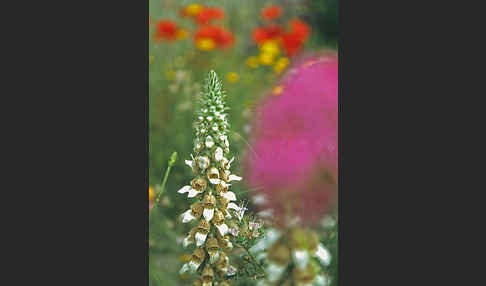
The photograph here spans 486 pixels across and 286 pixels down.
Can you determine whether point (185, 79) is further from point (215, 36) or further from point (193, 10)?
point (193, 10)

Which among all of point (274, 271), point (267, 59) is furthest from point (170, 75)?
point (274, 271)

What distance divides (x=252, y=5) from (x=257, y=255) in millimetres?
4725

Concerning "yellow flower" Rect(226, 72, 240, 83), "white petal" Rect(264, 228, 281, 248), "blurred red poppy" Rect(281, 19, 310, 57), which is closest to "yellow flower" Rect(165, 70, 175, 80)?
"yellow flower" Rect(226, 72, 240, 83)

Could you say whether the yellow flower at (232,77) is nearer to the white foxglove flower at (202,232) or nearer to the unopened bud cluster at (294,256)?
the white foxglove flower at (202,232)

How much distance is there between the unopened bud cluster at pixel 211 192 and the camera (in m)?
1.74

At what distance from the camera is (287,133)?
156 cm

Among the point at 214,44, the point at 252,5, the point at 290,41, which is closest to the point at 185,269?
the point at 214,44

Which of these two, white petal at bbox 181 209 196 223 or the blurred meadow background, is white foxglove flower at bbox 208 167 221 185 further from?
the blurred meadow background

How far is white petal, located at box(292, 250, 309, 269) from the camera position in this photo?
148 centimetres

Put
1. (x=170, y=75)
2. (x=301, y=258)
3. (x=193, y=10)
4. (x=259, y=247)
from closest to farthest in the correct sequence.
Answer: (x=301, y=258)
(x=259, y=247)
(x=170, y=75)
(x=193, y=10)

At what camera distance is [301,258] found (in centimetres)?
148

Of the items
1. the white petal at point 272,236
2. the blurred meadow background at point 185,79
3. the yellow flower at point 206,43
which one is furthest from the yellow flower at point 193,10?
the white petal at point 272,236

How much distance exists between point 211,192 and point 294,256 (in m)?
0.45

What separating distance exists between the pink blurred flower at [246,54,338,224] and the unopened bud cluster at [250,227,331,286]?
61mm
